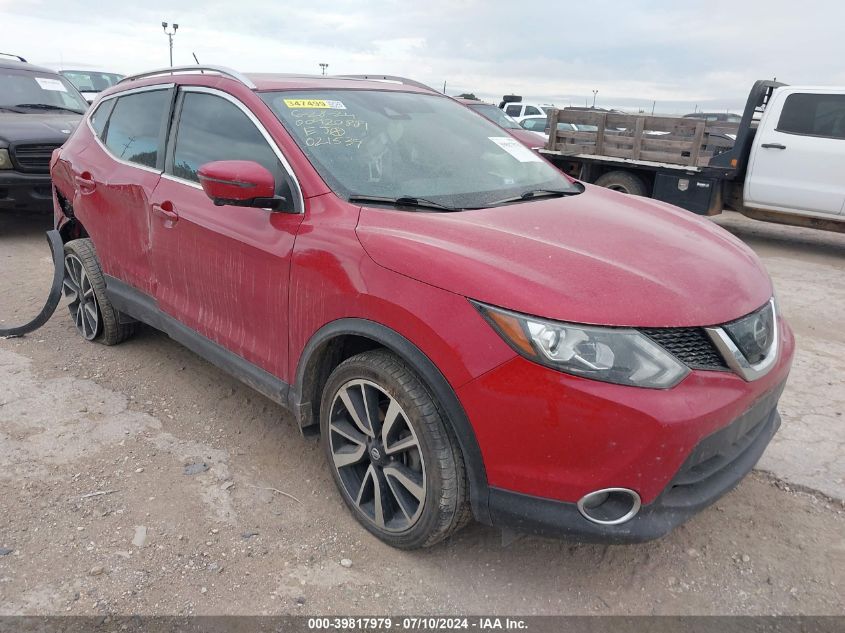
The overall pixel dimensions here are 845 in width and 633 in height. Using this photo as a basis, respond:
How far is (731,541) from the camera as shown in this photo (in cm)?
263

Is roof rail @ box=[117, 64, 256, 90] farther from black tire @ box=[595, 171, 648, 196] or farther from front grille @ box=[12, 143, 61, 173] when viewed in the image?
black tire @ box=[595, 171, 648, 196]

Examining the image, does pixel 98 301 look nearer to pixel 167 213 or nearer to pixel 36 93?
pixel 167 213

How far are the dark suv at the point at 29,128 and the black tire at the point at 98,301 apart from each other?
3.03 m

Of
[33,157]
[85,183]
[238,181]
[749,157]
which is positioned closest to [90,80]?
[33,157]

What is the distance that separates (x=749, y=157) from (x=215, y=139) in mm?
7133

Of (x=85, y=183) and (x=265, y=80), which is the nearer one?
(x=265, y=80)

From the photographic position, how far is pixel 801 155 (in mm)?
7676

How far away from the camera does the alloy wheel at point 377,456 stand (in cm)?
235

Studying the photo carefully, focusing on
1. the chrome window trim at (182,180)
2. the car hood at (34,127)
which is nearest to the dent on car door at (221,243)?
the chrome window trim at (182,180)

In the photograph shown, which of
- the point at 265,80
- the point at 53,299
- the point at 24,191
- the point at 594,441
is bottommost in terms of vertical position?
the point at 53,299

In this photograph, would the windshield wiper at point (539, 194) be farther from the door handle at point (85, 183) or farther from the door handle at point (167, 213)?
the door handle at point (85, 183)

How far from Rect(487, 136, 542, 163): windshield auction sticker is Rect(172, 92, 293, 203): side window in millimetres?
1201

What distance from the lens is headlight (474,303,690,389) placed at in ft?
6.31

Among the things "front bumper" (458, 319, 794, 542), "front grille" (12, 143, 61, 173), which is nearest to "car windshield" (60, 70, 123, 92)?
"front grille" (12, 143, 61, 173)
